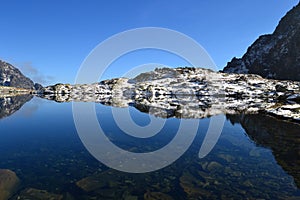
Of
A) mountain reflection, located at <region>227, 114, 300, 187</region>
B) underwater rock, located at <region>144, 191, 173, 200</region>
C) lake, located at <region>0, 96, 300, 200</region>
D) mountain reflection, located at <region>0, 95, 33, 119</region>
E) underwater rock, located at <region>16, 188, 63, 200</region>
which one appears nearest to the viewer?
underwater rock, located at <region>16, 188, 63, 200</region>

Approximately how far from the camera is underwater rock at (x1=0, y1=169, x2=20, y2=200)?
47.4ft

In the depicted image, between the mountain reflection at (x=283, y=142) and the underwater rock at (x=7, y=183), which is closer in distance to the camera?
the underwater rock at (x=7, y=183)

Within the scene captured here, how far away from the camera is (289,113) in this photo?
51.3 m

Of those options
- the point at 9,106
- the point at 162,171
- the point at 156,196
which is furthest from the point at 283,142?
the point at 9,106

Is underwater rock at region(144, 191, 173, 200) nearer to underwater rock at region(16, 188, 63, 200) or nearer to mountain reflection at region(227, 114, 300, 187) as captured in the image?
underwater rock at region(16, 188, 63, 200)

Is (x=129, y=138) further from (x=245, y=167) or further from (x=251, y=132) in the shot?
(x=251, y=132)

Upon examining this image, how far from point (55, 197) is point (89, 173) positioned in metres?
4.37

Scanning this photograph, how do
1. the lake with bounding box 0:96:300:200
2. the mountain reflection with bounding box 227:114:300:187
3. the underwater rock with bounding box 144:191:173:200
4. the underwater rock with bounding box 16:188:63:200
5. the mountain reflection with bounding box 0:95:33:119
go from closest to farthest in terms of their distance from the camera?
the underwater rock with bounding box 16:188:63:200 < the underwater rock with bounding box 144:191:173:200 < the lake with bounding box 0:96:300:200 < the mountain reflection with bounding box 227:114:300:187 < the mountain reflection with bounding box 0:95:33:119

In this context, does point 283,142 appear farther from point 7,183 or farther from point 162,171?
point 7,183

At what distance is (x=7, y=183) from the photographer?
16.1 m

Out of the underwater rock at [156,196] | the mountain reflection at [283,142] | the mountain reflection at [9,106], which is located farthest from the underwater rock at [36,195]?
the mountain reflection at [9,106]

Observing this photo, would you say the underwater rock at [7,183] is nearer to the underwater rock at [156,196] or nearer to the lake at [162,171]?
the lake at [162,171]

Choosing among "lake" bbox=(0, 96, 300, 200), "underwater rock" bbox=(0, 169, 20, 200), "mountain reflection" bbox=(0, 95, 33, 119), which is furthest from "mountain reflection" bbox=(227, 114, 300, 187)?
"mountain reflection" bbox=(0, 95, 33, 119)

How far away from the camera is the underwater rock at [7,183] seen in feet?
47.4
